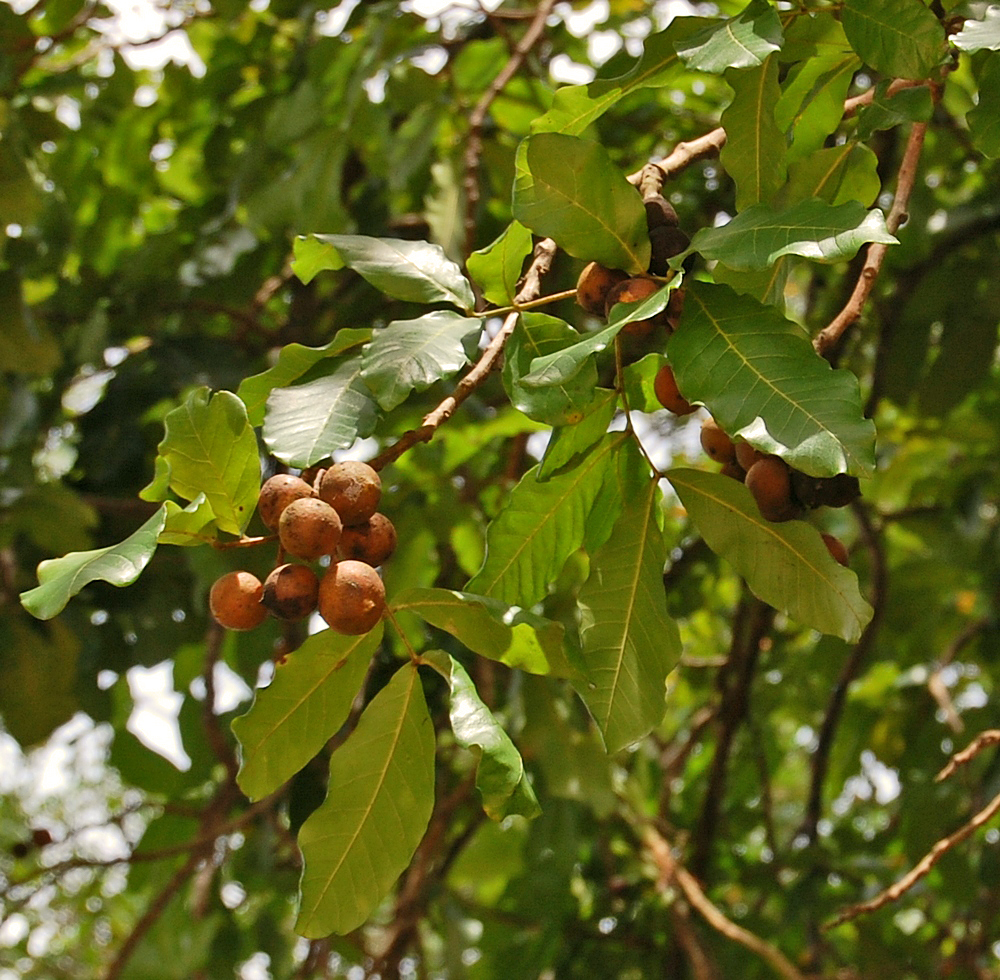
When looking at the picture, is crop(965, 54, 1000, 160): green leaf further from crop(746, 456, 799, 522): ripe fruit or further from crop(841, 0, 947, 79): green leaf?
crop(746, 456, 799, 522): ripe fruit

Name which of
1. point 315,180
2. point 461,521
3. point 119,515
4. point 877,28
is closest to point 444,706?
point 461,521

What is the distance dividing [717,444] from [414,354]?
233 mm

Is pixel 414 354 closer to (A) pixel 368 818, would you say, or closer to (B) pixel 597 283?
(B) pixel 597 283

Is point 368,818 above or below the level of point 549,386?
below

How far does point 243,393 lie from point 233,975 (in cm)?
161

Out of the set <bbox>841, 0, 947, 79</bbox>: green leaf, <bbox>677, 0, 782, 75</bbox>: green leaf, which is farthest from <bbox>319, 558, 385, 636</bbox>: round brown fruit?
<bbox>841, 0, 947, 79</bbox>: green leaf

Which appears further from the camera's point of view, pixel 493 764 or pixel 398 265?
pixel 398 265

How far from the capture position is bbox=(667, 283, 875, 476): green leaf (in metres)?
0.68

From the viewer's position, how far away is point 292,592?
0.73 meters

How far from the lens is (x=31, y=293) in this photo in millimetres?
2457

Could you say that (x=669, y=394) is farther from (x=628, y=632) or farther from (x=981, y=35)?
(x=981, y=35)

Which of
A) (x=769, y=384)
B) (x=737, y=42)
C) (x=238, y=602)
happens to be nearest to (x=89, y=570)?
(x=238, y=602)

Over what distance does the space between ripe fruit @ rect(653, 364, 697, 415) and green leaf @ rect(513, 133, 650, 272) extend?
0.24 feet

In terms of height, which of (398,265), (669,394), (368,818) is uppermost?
(398,265)
